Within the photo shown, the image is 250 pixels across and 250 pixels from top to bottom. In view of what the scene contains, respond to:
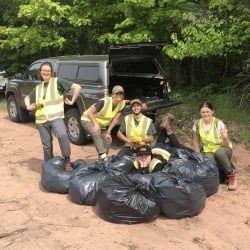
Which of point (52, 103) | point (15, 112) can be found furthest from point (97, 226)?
point (15, 112)

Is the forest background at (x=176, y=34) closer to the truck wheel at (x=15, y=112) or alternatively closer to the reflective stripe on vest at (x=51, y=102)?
the truck wheel at (x=15, y=112)

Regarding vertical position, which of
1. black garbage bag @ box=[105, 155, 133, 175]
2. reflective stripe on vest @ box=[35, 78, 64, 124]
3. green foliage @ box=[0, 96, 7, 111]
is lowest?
green foliage @ box=[0, 96, 7, 111]

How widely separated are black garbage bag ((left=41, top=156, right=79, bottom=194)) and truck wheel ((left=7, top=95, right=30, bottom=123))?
5398 mm

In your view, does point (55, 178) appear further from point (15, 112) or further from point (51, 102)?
point (15, 112)

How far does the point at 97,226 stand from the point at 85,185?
30.6 inches

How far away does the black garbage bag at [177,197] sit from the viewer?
17.4ft

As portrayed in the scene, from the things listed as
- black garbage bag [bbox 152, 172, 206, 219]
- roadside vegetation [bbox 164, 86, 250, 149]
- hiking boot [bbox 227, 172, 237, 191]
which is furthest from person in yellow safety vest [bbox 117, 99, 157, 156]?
roadside vegetation [bbox 164, 86, 250, 149]

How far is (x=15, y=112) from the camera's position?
1177cm

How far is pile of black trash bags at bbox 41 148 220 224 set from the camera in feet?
17.0

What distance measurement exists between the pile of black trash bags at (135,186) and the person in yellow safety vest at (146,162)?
0.44 feet

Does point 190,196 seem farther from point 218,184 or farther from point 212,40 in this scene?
point 212,40

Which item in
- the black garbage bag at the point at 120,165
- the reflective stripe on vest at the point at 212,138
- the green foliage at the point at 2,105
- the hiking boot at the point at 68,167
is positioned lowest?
the green foliage at the point at 2,105

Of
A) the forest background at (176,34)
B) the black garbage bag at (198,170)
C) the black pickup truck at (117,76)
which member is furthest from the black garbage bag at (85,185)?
the forest background at (176,34)

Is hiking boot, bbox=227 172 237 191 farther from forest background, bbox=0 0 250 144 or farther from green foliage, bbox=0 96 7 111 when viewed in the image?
green foliage, bbox=0 96 7 111
